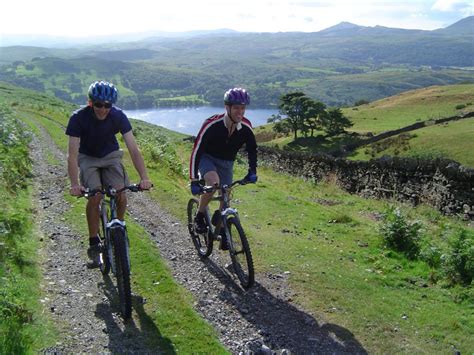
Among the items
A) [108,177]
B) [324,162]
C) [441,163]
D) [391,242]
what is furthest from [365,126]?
[108,177]

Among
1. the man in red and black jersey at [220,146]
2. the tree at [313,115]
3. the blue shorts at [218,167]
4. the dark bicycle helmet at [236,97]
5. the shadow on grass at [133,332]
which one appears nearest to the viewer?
the shadow on grass at [133,332]

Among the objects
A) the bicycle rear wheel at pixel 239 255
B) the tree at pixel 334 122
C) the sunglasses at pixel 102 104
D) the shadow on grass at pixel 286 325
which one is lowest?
the tree at pixel 334 122

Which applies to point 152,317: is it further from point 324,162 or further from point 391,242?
point 324,162

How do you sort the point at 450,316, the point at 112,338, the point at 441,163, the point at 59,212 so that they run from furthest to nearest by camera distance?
the point at 441,163, the point at 59,212, the point at 450,316, the point at 112,338

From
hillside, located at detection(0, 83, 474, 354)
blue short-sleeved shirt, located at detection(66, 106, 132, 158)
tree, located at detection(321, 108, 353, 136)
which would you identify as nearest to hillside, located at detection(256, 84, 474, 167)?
tree, located at detection(321, 108, 353, 136)

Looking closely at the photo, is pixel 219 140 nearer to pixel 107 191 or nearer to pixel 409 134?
pixel 107 191

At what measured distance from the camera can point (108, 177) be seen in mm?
7660

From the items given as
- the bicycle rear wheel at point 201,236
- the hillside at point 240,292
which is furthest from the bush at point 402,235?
the bicycle rear wheel at point 201,236

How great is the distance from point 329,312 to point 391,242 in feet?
13.0

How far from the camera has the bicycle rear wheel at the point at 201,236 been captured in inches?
364

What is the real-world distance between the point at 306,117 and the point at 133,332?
70.9 metres

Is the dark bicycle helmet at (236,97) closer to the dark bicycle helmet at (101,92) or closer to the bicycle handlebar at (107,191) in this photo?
the dark bicycle helmet at (101,92)

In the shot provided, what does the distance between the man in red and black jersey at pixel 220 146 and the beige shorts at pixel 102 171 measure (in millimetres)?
1314

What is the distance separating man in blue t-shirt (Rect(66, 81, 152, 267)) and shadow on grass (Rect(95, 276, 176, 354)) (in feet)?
3.86
